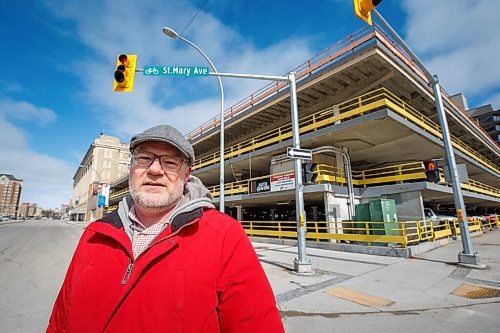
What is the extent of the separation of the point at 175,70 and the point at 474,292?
9019 mm

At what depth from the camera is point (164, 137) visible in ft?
5.61

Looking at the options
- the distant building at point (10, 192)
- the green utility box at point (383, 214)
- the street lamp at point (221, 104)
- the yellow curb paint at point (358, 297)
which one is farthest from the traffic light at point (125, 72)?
the distant building at point (10, 192)

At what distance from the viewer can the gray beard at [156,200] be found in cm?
173

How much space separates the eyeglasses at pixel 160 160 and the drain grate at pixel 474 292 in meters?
6.45

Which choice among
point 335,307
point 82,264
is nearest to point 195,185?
point 82,264

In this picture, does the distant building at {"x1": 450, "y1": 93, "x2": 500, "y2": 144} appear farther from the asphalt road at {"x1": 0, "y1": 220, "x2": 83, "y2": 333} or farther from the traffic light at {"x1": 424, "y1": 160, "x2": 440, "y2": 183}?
the asphalt road at {"x1": 0, "y1": 220, "x2": 83, "y2": 333}

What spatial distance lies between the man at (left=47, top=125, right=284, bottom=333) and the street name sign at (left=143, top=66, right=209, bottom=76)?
544 centimetres

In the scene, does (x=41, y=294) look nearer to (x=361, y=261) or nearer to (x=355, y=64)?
(x=361, y=261)

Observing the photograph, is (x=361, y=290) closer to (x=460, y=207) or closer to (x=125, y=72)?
(x=460, y=207)

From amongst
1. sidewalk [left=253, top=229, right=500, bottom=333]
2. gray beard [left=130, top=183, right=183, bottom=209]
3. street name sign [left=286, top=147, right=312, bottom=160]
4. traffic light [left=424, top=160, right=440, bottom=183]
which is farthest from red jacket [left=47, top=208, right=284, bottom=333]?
traffic light [left=424, top=160, right=440, bottom=183]

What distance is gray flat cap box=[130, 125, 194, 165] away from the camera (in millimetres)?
1707

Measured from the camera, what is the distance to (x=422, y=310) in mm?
4137

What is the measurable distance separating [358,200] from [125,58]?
13095mm

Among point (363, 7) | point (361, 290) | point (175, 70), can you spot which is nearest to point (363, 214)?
point (361, 290)
